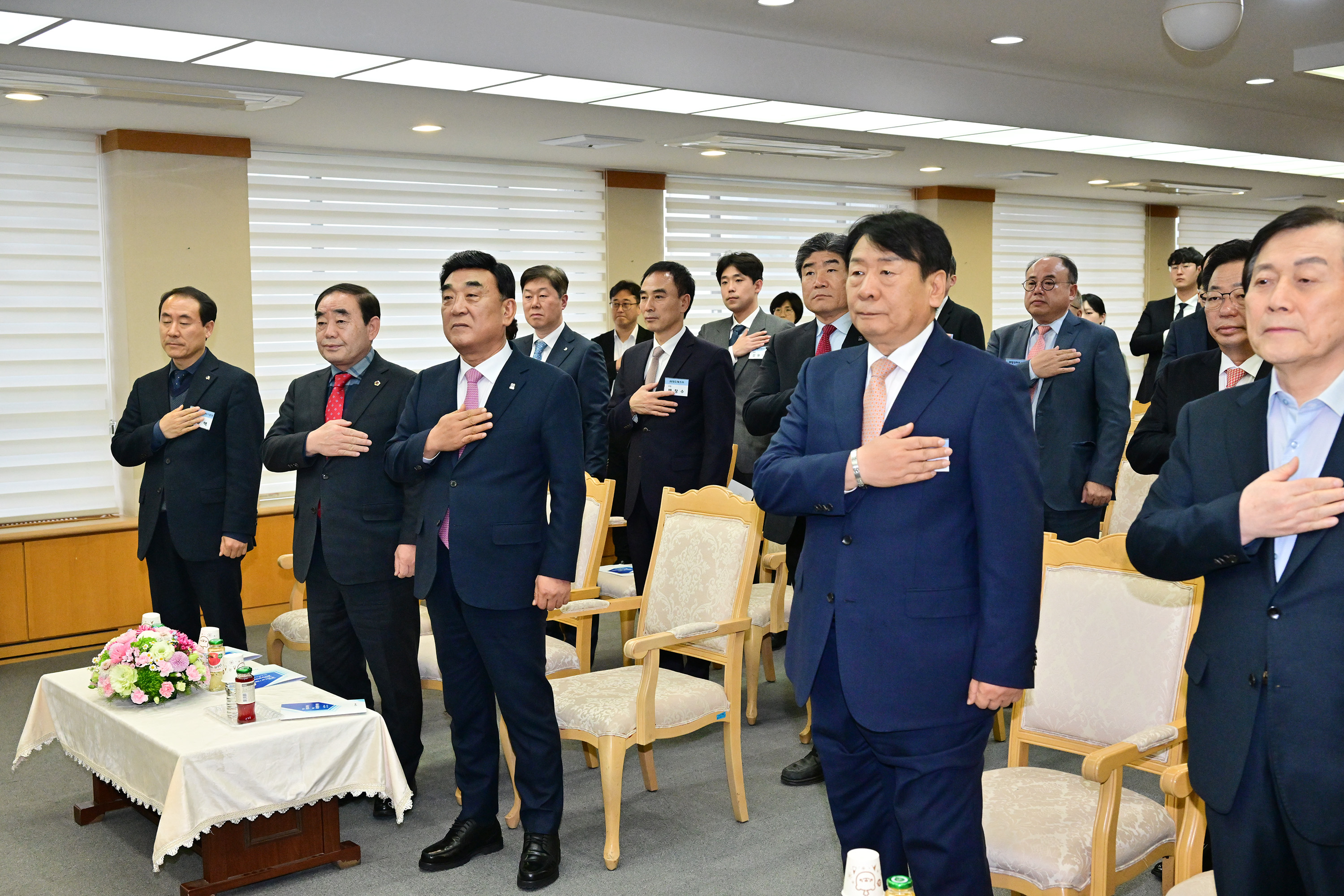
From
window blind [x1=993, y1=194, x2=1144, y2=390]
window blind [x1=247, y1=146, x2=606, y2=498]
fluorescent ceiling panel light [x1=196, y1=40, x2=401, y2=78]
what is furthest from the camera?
window blind [x1=993, y1=194, x2=1144, y2=390]

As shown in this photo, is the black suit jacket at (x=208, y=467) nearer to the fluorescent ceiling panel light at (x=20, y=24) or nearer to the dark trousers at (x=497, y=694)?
the fluorescent ceiling panel light at (x=20, y=24)

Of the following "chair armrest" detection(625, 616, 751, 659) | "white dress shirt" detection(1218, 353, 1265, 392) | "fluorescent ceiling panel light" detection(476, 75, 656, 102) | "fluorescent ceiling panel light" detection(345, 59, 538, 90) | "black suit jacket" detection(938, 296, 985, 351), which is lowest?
"chair armrest" detection(625, 616, 751, 659)

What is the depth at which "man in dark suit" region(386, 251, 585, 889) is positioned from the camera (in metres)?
3.45

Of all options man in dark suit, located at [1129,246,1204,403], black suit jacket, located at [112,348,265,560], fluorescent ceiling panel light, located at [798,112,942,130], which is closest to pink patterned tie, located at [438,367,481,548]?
black suit jacket, located at [112,348,265,560]

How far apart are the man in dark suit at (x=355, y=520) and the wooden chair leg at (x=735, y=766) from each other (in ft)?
3.64

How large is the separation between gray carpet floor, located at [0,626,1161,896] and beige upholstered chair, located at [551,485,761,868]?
4.7 inches

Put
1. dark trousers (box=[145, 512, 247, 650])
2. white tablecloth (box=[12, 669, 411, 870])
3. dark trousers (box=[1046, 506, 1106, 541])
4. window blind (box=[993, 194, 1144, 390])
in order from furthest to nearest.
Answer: window blind (box=[993, 194, 1144, 390]), dark trousers (box=[1046, 506, 1106, 541]), dark trousers (box=[145, 512, 247, 650]), white tablecloth (box=[12, 669, 411, 870])

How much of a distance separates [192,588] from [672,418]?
217 centimetres

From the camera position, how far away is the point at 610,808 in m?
3.65

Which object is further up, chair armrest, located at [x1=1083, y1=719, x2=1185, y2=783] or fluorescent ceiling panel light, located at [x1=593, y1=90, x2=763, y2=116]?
fluorescent ceiling panel light, located at [x1=593, y1=90, x2=763, y2=116]

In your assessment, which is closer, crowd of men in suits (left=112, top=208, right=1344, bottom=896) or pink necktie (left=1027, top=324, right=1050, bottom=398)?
crowd of men in suits (left=112, top=208, right=1344, bottom=896)

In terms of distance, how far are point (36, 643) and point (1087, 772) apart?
600 cm

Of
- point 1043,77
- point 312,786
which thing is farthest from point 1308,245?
point 1043,77

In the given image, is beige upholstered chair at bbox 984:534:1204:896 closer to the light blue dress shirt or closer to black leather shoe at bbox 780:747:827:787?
the light blue dress shirt
